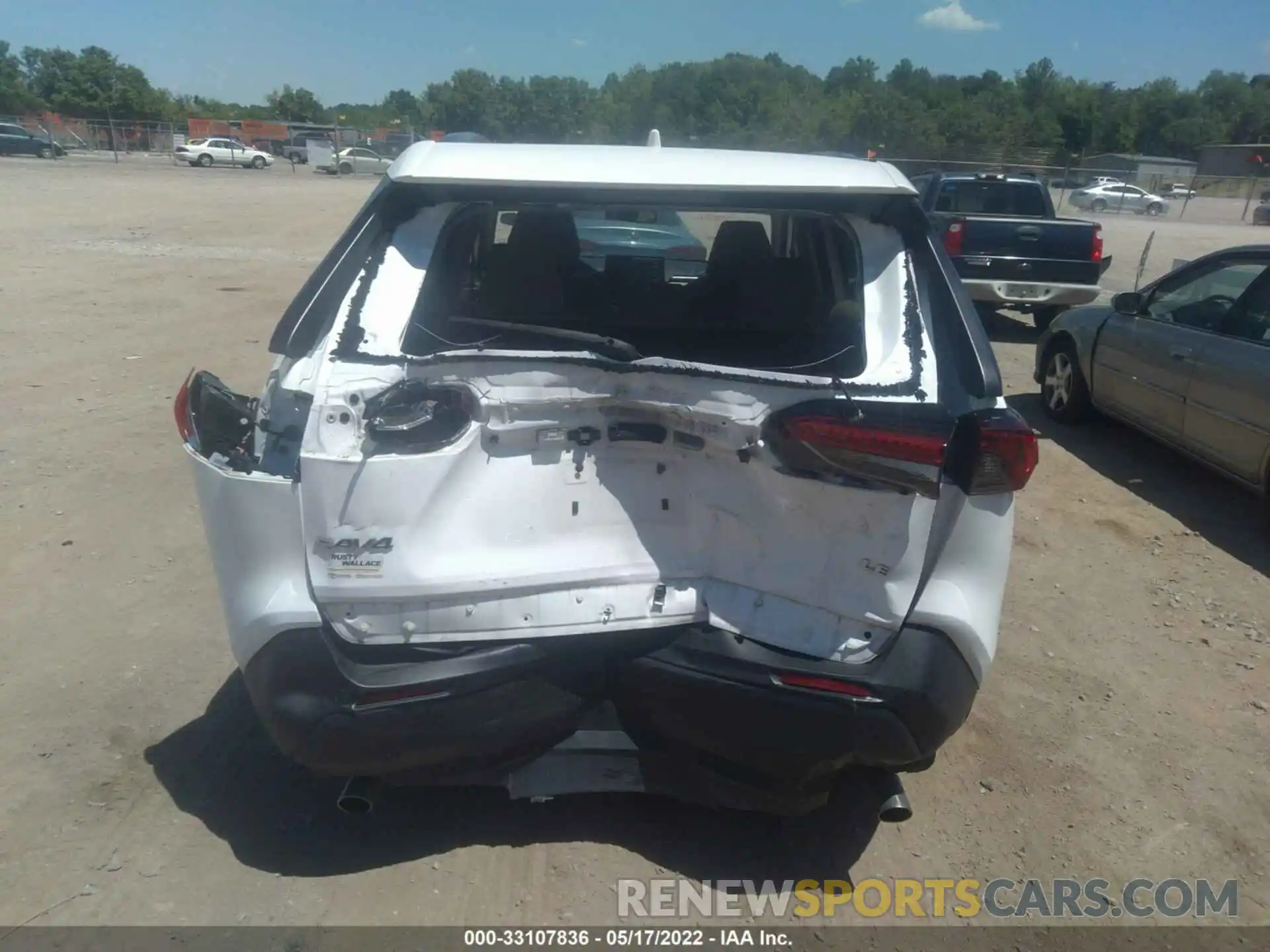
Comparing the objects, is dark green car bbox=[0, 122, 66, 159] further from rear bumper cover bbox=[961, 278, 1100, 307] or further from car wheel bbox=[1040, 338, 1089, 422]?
car wheel bbox=[1040, 338, 1089, 422]

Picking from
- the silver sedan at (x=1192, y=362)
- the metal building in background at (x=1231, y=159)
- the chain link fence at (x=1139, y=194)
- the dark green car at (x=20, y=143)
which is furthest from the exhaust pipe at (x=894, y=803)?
the metal building in background at (x=1231, y=159)

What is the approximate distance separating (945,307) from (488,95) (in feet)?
238

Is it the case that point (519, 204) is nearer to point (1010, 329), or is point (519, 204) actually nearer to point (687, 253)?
point (687, 253)

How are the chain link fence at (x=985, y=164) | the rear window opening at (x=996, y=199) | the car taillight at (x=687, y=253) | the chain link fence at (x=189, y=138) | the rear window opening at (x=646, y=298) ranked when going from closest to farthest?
1. the rear window opening at (x=646, y=298)
2. the car taillight at (x=687, y=253)
3. the rear window opening at (x=996, y=199)
4. the chain link fence at (x=985, y=164)
5. the chain link fence at (x=189, y=138)

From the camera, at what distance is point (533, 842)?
300 cm

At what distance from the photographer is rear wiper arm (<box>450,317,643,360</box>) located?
2516mm

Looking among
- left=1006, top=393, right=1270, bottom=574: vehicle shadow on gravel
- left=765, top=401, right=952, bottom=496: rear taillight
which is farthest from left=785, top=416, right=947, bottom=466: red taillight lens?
left=1006, top=393, right=1270, bottom=574: vehicle shadow on gravel

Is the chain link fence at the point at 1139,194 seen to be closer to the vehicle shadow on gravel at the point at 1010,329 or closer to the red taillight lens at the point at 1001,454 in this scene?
the vehicle shadow on gravel at the point at 1010,329

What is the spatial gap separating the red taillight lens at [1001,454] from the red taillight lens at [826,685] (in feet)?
1.93

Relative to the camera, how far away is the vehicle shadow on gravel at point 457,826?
293 centimetres

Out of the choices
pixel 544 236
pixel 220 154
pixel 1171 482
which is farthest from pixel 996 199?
pixel 220 154

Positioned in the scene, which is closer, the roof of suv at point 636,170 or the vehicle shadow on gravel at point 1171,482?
the roof of suv at point 636,170

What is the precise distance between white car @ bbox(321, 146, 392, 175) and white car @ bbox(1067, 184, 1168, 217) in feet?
101

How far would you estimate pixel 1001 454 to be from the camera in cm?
254
